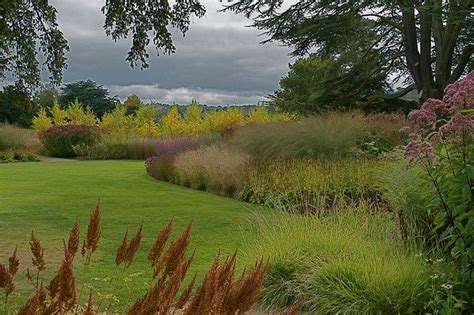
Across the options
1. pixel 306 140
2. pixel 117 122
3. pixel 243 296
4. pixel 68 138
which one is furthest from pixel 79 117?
pixel 243 296

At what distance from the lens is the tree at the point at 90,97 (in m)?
44.3

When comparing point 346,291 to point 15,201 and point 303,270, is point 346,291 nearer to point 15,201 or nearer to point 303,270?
point 303,270

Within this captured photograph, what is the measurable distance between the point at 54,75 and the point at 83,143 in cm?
1827

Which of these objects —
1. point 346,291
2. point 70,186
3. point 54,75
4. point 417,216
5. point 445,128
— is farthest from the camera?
point 70,186

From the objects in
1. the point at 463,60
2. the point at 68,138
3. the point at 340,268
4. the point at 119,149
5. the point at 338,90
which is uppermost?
the point at 463,60

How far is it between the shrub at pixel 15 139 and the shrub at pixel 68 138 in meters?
1.56

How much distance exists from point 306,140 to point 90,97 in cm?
3683

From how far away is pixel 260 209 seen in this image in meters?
8.37

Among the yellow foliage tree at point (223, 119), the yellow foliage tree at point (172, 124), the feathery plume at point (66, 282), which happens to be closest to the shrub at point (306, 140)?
the feathery plume at point (66, 282)

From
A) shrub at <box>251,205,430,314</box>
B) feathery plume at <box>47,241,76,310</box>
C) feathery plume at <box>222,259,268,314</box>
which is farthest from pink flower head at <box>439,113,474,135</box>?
feathery plume at <box>47,241,76,310</box>

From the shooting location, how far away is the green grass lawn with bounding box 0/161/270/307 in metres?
4.80

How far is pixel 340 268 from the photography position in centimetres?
361

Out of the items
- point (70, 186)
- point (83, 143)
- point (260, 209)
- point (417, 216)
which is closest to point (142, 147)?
point (83, 143)

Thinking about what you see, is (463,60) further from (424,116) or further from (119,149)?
(119,149)
